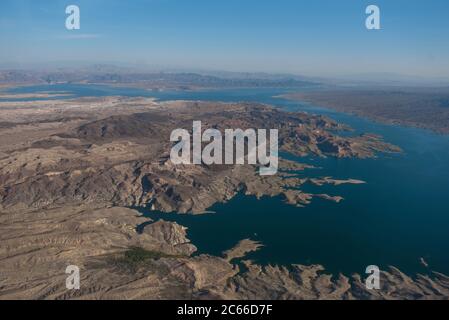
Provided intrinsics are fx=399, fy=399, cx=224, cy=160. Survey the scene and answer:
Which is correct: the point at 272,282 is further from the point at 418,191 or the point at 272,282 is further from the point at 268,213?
the point at 418,191

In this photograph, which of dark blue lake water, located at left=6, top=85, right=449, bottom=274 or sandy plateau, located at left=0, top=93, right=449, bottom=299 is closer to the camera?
sandy plateau, located at left=0, top=93, right=449, bottom=299

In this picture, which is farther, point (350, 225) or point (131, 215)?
point (350, 225)

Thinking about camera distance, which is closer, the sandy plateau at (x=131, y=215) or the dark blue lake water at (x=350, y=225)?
the sandy plateau at (x=131, y=215)

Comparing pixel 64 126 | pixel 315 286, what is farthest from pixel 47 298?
pixel 64 126

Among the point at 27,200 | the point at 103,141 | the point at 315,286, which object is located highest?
the point at 103,141
